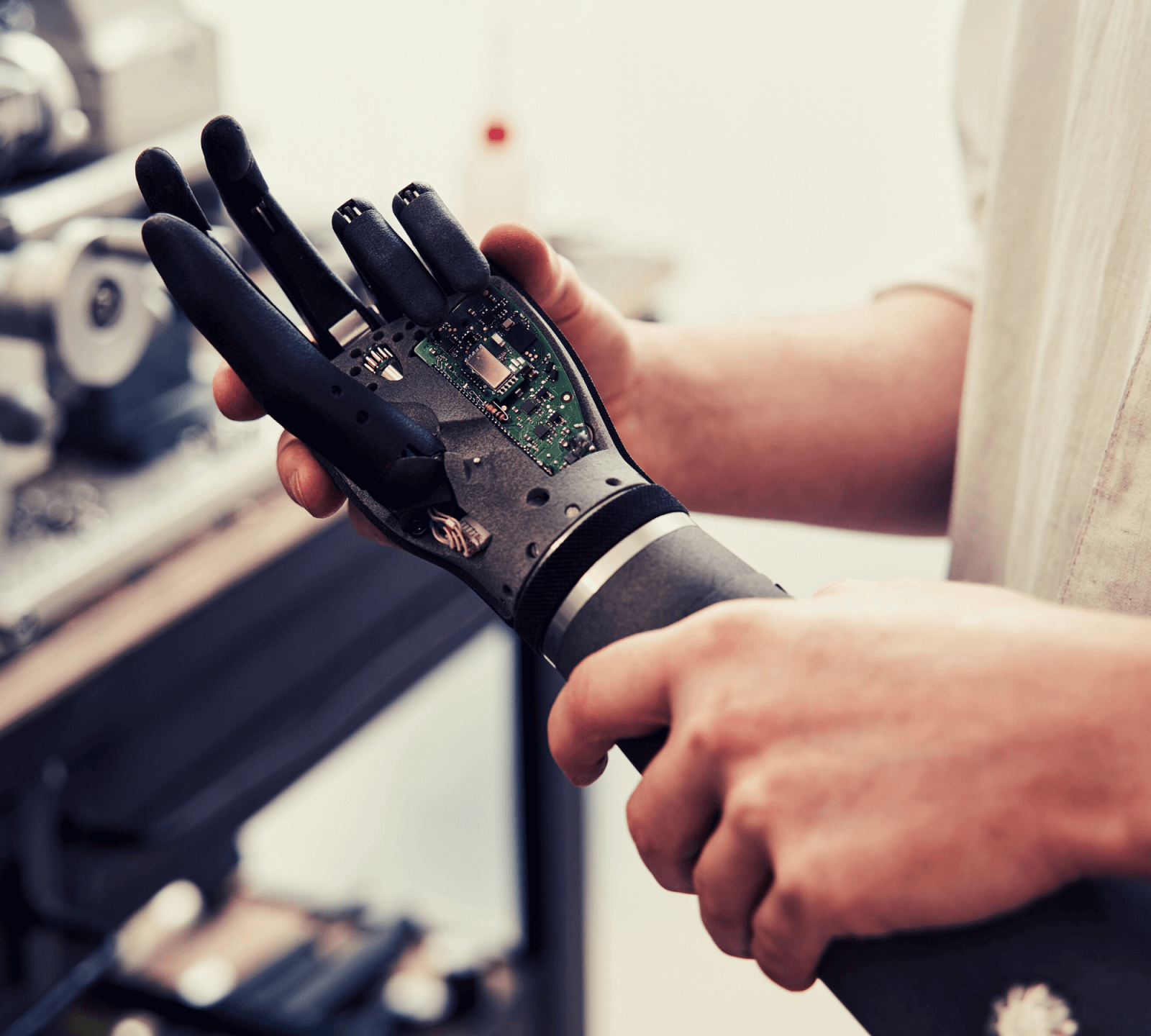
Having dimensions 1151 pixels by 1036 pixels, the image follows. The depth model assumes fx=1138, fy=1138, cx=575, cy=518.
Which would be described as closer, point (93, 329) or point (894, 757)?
point (894, 757)

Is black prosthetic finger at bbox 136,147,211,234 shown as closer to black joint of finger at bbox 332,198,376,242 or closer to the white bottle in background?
black joint of finger at bbox 332,198,376,242

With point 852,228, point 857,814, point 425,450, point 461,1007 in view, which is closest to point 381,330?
point 425,450

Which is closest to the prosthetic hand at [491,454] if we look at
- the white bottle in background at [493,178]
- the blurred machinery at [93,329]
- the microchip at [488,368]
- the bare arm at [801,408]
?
the microchip at [488,368]

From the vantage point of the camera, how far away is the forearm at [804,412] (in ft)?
1.55

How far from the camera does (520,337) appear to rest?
347mm

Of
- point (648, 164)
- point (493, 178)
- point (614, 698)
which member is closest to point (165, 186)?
point (614, 698)

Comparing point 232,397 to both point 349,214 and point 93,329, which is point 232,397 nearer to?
point 349,214

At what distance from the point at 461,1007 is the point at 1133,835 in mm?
843

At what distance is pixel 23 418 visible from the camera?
52 cm

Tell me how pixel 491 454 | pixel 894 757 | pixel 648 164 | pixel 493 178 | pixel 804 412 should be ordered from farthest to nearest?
pixel 648 164 < pixel 493 178 < pixel 804 412 < pixel 491 454 < pixel 894 757

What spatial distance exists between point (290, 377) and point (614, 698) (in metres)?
0.12

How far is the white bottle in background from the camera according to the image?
897mm

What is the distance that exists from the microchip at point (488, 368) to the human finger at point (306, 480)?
55 millimetres

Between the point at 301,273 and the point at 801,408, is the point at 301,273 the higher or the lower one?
the higher one
